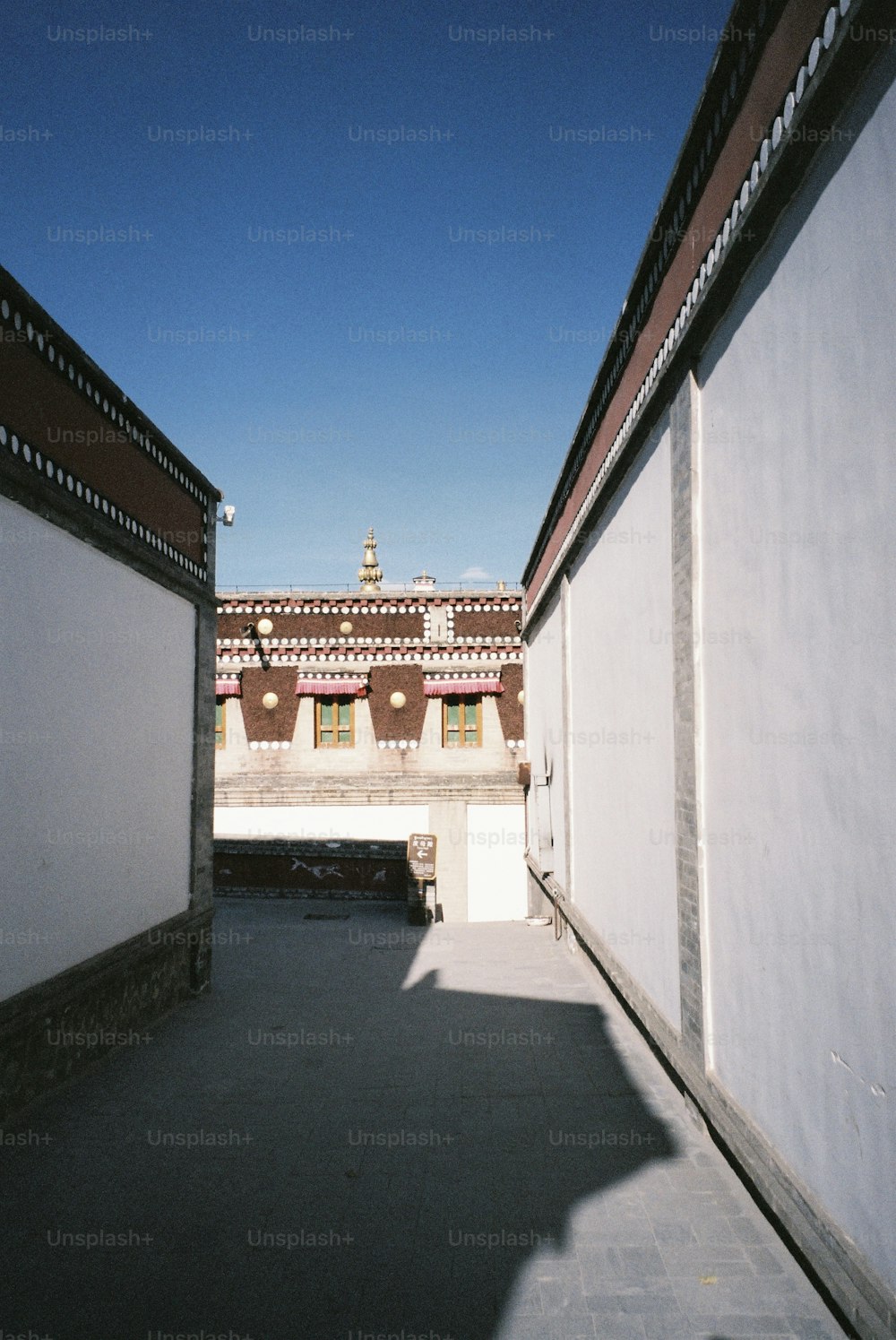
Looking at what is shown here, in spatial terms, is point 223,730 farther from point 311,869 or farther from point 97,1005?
point 97,1005

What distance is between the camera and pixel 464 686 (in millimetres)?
19734

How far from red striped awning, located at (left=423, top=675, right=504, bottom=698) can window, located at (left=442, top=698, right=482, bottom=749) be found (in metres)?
0.31

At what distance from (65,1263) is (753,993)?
3644mm

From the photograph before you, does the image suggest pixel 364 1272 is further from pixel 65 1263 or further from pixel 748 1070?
pixel 748 1070

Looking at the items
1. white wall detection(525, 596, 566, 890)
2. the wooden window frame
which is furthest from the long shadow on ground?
the wooden window frame

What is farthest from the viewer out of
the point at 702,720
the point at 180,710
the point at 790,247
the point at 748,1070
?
the point at 180,710

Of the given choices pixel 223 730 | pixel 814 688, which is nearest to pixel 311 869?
pixel 223 730

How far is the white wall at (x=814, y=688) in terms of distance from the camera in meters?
3.05

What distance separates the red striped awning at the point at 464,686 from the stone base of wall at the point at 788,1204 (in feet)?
43.0

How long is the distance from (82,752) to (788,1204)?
5.71 metres

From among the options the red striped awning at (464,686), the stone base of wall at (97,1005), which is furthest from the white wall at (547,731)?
the stone base of wall at (97,1005)

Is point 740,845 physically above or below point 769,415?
below

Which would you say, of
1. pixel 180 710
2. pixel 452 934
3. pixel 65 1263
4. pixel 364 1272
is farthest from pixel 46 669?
pixel 452 934

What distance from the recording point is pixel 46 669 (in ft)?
20.9
